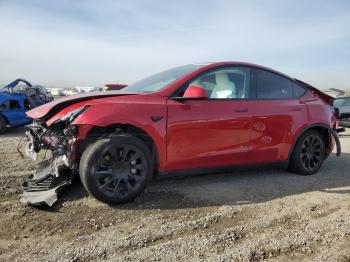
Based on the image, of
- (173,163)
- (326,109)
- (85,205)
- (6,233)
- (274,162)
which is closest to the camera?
(6,233)

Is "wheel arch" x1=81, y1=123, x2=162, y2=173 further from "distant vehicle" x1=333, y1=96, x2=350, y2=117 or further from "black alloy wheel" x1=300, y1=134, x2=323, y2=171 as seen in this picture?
"distant vehicle" x1=333, y1=96, x2=350, y2=117

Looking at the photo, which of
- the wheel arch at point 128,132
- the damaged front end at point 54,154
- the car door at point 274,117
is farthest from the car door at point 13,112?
the car door at point 274,117

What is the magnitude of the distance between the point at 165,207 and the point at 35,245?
144cm

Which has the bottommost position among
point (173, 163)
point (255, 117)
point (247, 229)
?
point (247, 229)

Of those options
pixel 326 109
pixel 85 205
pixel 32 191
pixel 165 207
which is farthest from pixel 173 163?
pixel 326 109

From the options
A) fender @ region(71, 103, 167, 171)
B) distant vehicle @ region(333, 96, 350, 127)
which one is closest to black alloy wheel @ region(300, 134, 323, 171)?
fender @ region(71, 103, 167, 171)

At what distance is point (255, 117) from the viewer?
16.1 feet

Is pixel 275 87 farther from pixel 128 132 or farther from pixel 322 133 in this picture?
pixel 128 132

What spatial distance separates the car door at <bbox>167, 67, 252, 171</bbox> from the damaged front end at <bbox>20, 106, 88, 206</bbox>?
3.56ft

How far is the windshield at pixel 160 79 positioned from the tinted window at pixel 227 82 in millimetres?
228

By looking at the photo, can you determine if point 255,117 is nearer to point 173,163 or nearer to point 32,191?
point 173,163

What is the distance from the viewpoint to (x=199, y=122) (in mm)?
4418

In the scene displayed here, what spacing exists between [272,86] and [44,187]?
133 inches

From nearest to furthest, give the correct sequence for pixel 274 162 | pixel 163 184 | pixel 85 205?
pixel 85 205
pixel 163 184
pixel 274 162
